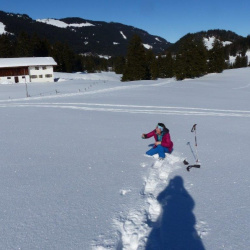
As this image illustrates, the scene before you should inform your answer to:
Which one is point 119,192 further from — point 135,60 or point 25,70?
point 25,70

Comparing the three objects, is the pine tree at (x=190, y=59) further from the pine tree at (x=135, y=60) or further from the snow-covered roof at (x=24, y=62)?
the snow-covered roof at (x=24, y=62)

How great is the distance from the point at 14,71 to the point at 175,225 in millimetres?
54009

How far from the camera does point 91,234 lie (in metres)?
4.14

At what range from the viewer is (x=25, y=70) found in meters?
51.4

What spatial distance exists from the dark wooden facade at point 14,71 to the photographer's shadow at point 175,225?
51.2 m

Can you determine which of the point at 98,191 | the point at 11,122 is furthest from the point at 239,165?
the point at 11,122

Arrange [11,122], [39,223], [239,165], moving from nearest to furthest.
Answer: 1. [39,223]
2. [239,165]
3. [11,122]

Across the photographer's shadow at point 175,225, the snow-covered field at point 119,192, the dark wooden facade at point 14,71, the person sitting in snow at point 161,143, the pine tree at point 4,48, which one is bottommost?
the photographer's shadow at point 175,225

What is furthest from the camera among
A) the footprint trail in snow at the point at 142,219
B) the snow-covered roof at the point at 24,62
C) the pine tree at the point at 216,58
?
the pine tree at the point at 216,58

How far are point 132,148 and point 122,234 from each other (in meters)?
4.90

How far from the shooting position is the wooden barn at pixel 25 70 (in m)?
50.7

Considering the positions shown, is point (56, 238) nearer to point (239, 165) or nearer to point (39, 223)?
point (39, 223)

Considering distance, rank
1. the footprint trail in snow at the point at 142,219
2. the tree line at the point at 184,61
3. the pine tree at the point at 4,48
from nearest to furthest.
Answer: the footprint trail in snow at the point at 142,219, the tree line at the point at 184,61, the pine tree at the point at 4,48

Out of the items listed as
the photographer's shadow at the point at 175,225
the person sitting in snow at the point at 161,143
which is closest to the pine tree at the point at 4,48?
the person sitting in snow at the point at 161,143
